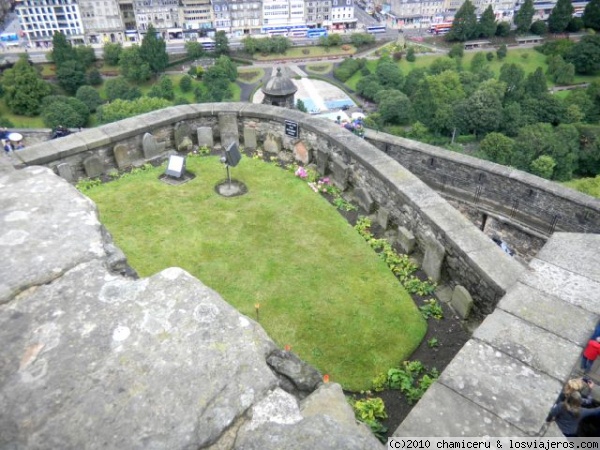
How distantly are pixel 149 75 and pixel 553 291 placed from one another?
8732 cm

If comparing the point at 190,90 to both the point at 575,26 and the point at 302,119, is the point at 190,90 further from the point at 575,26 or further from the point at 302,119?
the point at 575,26

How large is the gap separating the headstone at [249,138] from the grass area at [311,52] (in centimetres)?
9327

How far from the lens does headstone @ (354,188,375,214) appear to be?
8.06 m

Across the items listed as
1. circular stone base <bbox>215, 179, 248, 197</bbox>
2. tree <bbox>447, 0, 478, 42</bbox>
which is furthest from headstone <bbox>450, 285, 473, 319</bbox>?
tree <bbox>447, 0, 478, 42</bbox>

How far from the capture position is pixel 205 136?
10312mm

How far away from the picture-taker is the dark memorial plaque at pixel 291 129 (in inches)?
381

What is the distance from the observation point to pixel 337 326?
19.5 feet

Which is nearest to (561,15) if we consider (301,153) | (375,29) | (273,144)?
(375,29)

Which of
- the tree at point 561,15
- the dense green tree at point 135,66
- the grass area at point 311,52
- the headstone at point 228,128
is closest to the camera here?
the headstone at point 228,128

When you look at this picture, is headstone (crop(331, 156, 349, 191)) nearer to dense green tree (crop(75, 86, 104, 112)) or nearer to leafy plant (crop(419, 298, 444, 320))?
leafy plant (crop(419, 298, 444, 320))

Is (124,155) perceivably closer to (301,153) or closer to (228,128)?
→ (228,128)

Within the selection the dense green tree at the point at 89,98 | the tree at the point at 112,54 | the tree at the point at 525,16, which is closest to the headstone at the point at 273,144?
the dense green tree at the point at 89,98

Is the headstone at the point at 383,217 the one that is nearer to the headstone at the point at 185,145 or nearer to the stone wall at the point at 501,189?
the stone wall at the point at 501,189

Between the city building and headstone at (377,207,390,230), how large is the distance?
371 ft
